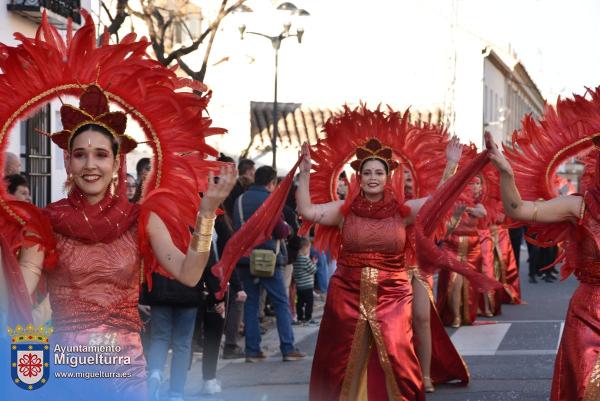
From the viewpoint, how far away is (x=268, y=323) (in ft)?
46.4

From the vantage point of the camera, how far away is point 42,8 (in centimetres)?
1565

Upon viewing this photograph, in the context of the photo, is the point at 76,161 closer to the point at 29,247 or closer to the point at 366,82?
the point at 29,247

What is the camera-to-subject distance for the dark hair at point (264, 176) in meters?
10.9

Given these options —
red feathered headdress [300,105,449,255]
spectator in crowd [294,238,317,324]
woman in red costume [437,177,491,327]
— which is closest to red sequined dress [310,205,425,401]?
red feathered headdress [300,105,449,255]

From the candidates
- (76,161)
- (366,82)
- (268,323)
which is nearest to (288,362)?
(268,323)

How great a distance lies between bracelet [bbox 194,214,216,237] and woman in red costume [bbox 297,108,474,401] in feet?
11.1

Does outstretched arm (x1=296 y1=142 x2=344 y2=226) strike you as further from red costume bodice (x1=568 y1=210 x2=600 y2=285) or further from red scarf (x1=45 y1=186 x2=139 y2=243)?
red scarf (x1=45 y1=186 x2=139 y2=243)

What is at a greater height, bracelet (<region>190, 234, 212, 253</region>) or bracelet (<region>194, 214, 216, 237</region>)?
bracelet (<region>194, 214, 216, 237</region>)

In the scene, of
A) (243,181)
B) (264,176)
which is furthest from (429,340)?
(243,181)

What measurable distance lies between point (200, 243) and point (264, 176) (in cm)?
646

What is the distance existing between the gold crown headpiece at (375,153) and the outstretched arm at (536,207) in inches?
73.4

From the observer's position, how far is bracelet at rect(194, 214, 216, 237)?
14.5ft

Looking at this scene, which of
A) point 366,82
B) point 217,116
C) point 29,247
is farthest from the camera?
point 366,82

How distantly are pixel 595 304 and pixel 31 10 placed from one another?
10.9 metres
